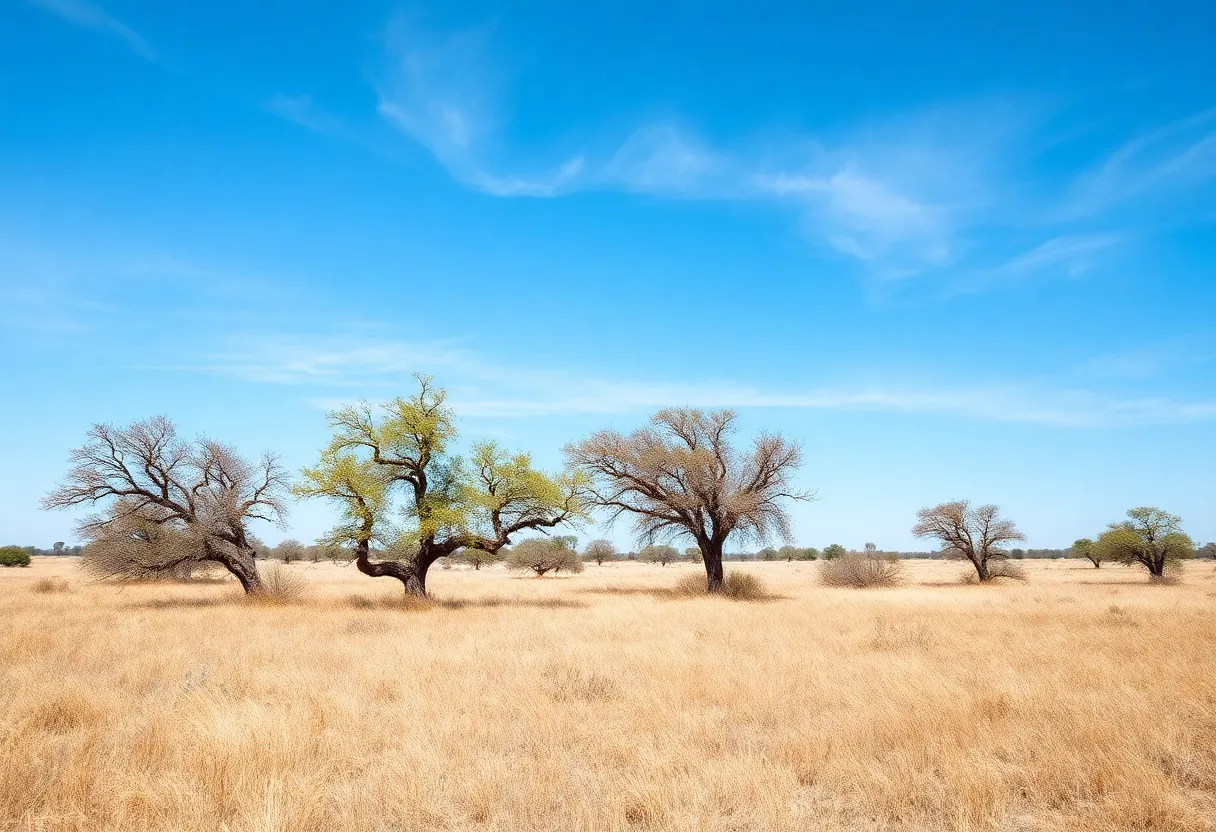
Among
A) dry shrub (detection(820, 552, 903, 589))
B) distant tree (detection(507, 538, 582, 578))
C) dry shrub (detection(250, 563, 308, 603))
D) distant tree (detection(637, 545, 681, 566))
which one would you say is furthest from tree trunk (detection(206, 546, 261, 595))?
distant tree (detection(637, 545, 681, 566))

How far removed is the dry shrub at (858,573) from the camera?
126ft

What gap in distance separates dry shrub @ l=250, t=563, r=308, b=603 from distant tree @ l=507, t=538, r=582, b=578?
32374 mm

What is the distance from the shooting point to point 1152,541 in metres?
43.9

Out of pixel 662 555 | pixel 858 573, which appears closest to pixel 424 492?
pixel 858 573

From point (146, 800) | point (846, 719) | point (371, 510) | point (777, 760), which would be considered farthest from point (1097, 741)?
point (371, 510)

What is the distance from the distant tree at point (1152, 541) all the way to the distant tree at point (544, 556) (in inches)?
1759

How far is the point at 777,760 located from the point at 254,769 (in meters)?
5.19

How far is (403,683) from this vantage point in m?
9.73

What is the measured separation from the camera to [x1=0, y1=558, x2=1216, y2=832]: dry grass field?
5.18 metres

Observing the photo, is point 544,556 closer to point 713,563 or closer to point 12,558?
point 713,563

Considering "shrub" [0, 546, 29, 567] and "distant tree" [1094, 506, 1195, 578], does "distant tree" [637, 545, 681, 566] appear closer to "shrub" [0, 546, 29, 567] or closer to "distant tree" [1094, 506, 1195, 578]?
"distant tree" [1094, 506, 1195, 578]

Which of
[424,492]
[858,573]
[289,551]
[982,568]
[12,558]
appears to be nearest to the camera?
[424,492]

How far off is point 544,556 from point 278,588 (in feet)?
118

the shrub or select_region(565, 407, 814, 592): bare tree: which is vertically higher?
select_region(565, 407, 814, 592): bare tree
